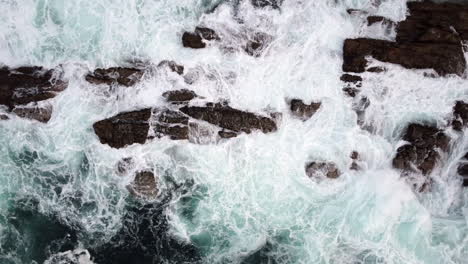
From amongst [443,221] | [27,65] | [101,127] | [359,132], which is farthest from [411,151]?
[27,65]

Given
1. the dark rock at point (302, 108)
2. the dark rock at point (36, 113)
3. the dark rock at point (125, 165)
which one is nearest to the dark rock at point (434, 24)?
the dark rock at point (302, 108)

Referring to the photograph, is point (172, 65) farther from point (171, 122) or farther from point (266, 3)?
point (266, 3)

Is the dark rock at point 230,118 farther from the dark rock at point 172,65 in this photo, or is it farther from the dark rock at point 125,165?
the dark rock at point 125,165

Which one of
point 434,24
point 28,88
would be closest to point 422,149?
point 434,24

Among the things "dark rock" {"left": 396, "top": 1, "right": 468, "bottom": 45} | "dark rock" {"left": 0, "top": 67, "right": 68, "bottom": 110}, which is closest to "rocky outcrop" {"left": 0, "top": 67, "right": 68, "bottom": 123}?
"dark rock" {"left": 0, "top": 67, "right": 68, "bottom": 110}

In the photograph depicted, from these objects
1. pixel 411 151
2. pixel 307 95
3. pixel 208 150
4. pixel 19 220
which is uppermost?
pixel 307 95

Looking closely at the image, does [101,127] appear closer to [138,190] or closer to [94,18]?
[138,190]
